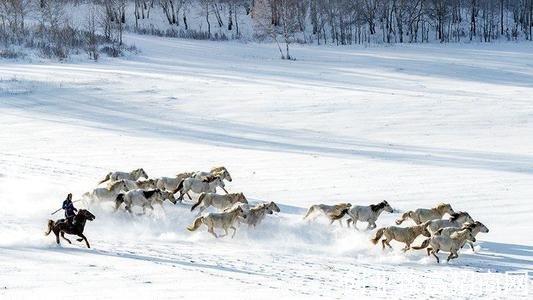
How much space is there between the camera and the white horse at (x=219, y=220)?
14.8 meters

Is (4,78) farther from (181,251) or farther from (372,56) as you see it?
(181,251)

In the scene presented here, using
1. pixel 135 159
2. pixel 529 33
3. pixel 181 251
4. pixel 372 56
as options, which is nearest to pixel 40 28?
pixel 372 56

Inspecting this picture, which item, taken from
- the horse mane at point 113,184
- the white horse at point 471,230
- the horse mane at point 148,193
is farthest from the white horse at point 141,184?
the white horse at point 471,230

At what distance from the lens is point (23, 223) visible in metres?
15.5

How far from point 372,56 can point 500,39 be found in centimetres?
1919

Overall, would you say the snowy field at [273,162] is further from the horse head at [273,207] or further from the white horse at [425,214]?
the white horse at [425,214]

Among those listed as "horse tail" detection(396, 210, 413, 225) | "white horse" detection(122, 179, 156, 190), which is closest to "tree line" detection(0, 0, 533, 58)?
"white horse" detection(122, 179, 156, 190)

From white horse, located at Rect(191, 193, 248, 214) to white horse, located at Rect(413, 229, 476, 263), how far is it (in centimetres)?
456

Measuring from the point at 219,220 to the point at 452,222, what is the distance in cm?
464

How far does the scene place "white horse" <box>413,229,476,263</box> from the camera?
1352 centimetres

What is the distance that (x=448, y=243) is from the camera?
13.5 metres

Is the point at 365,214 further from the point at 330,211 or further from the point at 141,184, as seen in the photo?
the point at 141,184

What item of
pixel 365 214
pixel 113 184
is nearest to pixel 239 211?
pixel 365 214

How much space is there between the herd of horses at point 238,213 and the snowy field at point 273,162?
278mm
